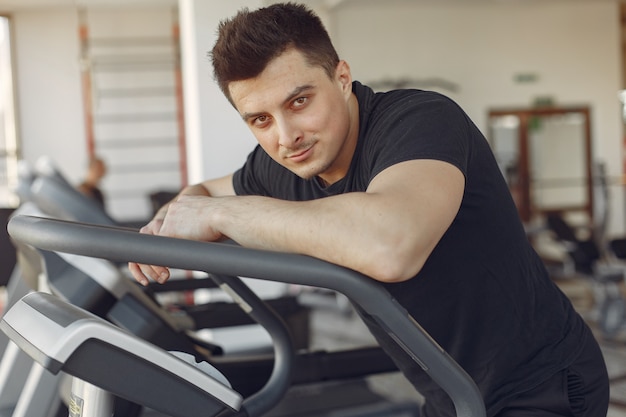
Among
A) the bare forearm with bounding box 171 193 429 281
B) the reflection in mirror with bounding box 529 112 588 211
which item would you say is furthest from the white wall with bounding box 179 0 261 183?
the reflection in mirror with bounding box 529 112 588 211

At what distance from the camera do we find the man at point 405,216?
1.02 metres

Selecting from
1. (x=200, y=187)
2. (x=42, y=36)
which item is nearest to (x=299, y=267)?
(x=200, y=187)

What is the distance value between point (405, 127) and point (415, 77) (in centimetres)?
980

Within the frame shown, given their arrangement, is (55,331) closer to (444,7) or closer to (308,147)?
(308,147)

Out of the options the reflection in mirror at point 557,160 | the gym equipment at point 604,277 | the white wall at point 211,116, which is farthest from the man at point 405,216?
the reflection in mirror at point 557,160

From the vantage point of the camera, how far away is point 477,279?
4.13 feet

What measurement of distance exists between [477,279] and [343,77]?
41 cm

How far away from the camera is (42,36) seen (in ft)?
31.3

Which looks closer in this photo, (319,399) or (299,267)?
(299,267)

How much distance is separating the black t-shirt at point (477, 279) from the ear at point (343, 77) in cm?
4

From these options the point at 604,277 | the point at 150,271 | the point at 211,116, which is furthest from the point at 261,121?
the point at 604,277

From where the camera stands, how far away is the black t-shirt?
3.99 ft

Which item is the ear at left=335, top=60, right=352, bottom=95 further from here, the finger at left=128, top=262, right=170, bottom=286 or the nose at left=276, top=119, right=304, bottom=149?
the finger at left=128, top=262, right=170, bottom=286

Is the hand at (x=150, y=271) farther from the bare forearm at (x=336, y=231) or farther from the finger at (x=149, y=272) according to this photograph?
the bare forearm at (x=336, y=231)
